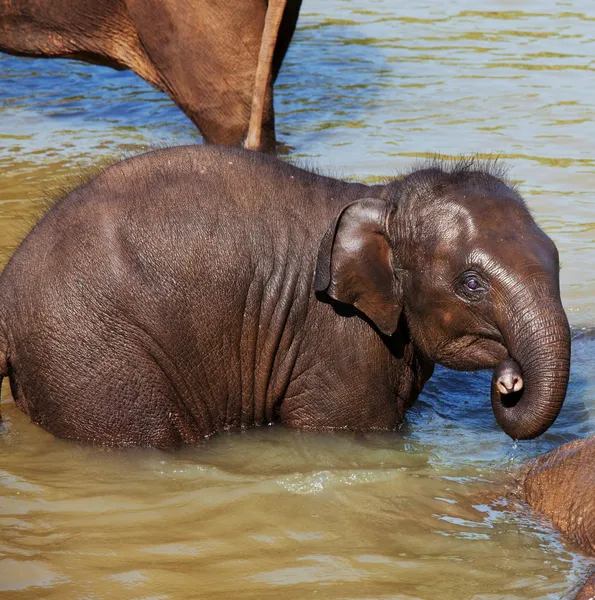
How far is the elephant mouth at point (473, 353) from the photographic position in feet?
17.7

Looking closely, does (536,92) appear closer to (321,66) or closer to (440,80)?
(440,80)

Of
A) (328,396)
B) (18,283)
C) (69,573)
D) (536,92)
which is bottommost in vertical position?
(69,573)

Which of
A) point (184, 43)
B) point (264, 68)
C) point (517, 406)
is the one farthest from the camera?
point (184, 43)

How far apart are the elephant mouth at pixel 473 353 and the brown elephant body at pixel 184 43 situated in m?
3.37

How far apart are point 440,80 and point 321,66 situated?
55.1 inches

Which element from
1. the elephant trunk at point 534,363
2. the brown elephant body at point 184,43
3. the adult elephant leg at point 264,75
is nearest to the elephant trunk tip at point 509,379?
the elephant trunk at point 534,363

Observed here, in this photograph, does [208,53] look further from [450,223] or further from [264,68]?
[450,223]

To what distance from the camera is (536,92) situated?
37.3 ft

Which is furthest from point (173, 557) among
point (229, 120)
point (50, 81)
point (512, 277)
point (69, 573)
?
point (50, 81)

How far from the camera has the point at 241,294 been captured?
18.6 ft

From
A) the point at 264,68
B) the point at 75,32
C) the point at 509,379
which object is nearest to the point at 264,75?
the point at 264,68

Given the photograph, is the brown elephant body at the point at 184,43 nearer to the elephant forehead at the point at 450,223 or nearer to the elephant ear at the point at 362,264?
the elephant ear at the point at 362,264

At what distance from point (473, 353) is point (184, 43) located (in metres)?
3.95

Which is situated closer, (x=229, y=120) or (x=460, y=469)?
(x=460, y=469)
